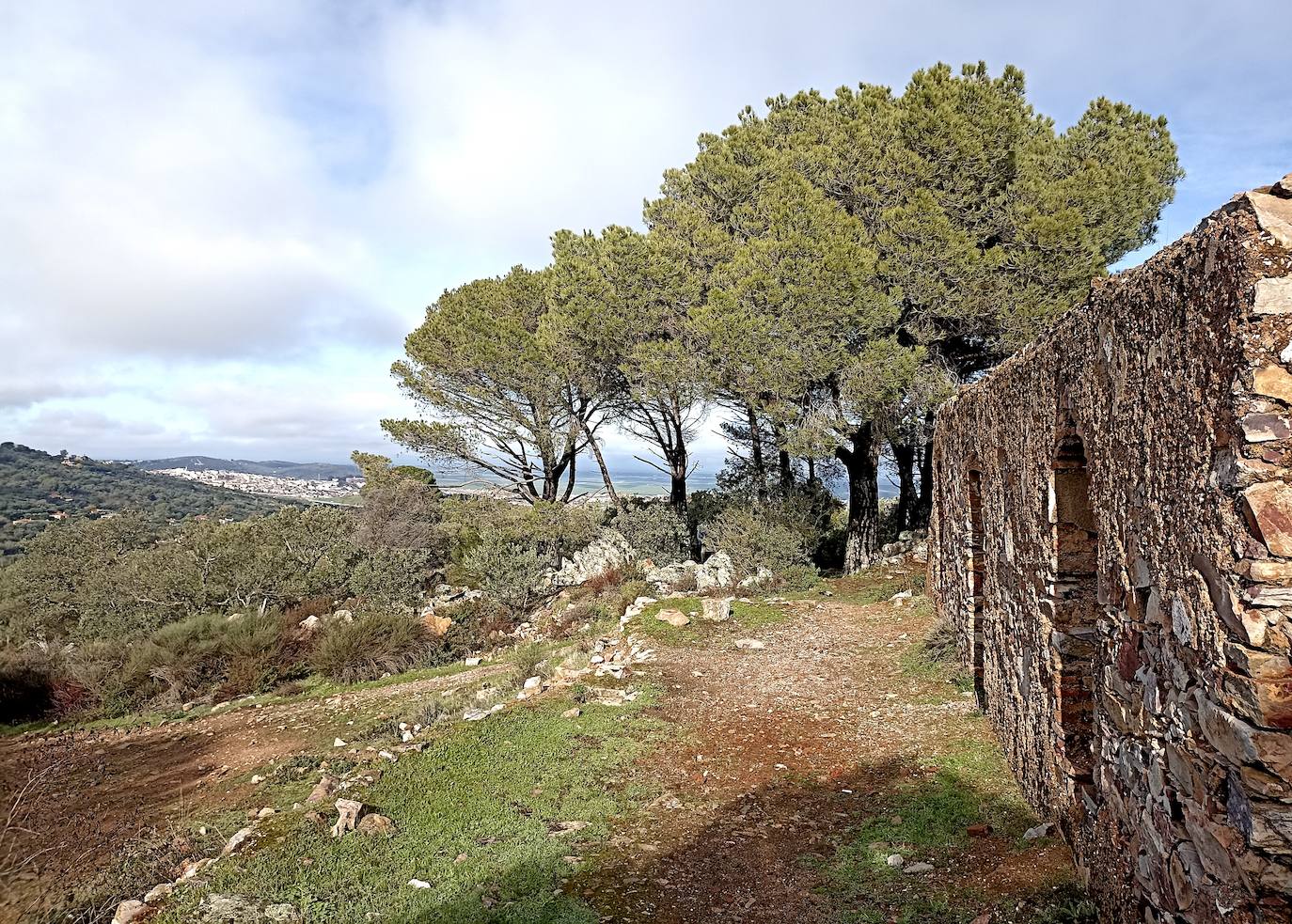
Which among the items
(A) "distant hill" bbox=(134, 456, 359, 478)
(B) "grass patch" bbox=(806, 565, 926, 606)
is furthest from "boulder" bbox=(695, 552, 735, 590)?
(A) "distant hill" bbox=(134, 456, 359, 478)

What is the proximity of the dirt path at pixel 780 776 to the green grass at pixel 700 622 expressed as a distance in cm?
52

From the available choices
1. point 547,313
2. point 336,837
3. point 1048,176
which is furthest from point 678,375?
point 336,837

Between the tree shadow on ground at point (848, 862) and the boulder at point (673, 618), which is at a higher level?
the boulder at point (673, 618)

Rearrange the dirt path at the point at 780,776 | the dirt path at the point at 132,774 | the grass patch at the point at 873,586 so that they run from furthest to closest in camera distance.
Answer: the grass patch at the point at 873,586 < the dirt path at the point at 132,774 < the dirt path at the point at 780,776

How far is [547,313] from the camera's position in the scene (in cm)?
1670

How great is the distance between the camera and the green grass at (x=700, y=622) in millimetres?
10422

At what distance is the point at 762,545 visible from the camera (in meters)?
14.0

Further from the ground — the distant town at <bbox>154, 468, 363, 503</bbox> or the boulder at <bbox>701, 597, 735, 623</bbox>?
the distant town at <bbox>154, 468, 363, 503</bbox>

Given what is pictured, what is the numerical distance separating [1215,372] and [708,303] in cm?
1194

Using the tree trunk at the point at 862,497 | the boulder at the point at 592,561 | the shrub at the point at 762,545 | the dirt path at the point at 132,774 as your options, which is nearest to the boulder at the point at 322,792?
the dirt path at the point at 132,774

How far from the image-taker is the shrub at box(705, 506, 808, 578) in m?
13.8

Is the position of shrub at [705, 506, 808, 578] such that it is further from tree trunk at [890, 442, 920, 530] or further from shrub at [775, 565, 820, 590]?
tree trunk at [890, 442, 920, 530]

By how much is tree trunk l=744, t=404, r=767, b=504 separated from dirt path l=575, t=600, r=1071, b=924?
22.2 ft

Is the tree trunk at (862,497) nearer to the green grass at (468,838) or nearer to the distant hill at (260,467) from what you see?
the green grass at (468,838)
